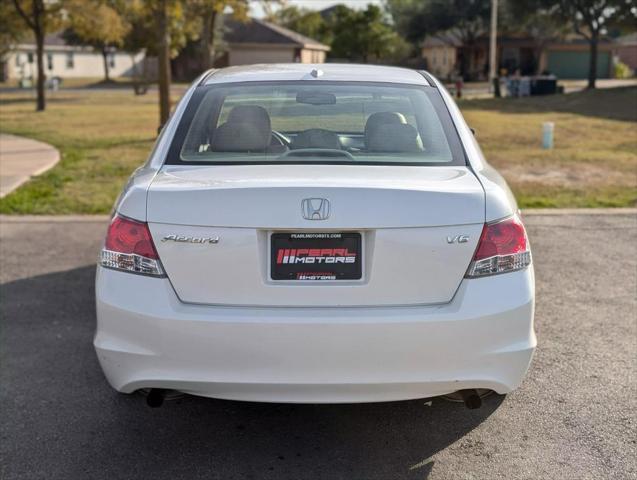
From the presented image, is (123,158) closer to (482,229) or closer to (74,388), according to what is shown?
(74,388)

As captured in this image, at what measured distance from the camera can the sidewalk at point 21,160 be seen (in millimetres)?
11242

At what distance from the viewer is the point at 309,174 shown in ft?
11.5

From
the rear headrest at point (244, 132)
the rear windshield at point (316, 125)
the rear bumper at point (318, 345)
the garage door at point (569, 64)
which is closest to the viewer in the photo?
the rear bumper at point (318, 345)

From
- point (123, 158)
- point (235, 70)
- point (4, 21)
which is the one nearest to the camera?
point (235, 70)

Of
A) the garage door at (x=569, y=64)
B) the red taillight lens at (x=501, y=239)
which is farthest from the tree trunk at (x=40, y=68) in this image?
the garage door at (x=569, y=64)

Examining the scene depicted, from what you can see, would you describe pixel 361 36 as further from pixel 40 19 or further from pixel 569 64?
pixel 40 19

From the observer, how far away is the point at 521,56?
2800 inches

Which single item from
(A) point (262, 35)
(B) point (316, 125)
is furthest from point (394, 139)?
(A) point (262, 35)

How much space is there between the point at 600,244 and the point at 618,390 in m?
3.57

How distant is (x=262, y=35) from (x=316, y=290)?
6186 centimetres

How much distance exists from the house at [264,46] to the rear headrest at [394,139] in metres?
57.3

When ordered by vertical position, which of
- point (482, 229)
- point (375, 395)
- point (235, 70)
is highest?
point (235, 70)

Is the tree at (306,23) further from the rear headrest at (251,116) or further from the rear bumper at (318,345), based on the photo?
the rear bumper at (318,345)

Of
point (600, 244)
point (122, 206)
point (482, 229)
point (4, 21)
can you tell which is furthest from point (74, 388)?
point (4, 21)
